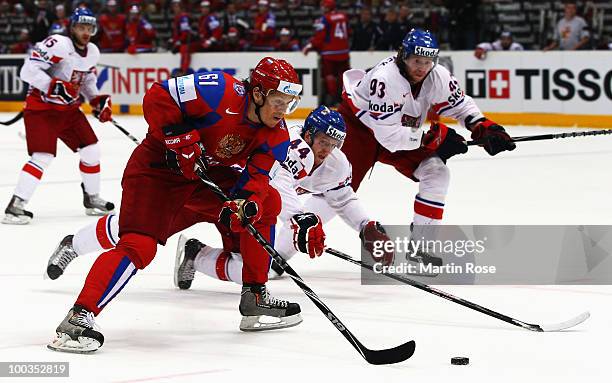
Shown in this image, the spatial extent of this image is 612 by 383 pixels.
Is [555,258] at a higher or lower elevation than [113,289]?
lower

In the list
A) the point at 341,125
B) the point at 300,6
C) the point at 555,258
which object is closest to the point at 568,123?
the point at 300,6

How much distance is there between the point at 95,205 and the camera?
7406 mm

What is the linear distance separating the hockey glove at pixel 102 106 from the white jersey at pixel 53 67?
0.38 ft

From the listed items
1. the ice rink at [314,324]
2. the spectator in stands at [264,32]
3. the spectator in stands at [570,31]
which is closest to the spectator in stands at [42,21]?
the spectator in stands at [264,32]

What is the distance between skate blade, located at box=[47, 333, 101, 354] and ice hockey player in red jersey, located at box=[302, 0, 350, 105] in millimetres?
10612

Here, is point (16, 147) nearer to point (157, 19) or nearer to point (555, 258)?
point (157, 19)

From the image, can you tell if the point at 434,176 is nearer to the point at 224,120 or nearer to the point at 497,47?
the point at 224,120

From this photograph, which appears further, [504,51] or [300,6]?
[300,6]

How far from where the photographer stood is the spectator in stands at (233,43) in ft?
52.3

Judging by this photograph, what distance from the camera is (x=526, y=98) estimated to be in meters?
12.8

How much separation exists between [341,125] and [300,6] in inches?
490

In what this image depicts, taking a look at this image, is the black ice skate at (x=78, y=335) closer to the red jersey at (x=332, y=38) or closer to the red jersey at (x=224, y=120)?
the red jersey at (x=224, y=120)

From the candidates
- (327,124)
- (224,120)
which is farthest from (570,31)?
(224,120)

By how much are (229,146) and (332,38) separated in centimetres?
1043
